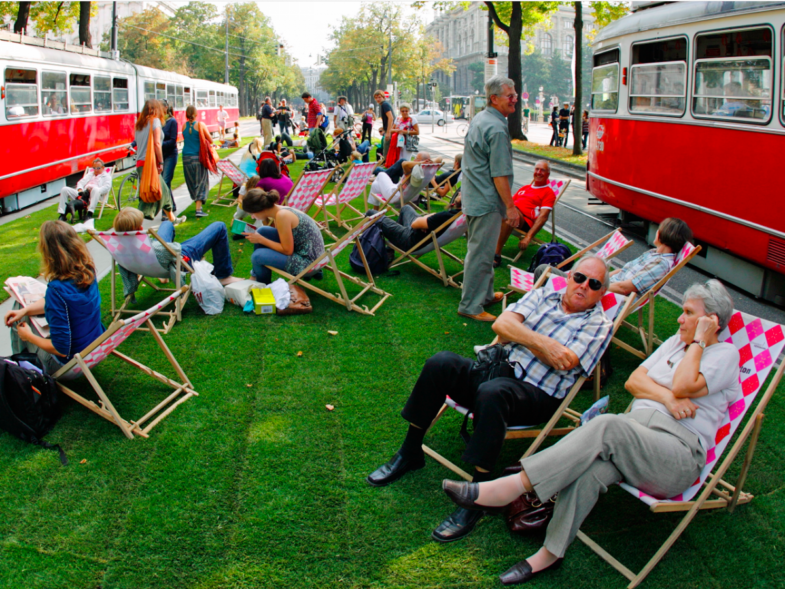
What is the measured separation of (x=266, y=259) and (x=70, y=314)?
232cm

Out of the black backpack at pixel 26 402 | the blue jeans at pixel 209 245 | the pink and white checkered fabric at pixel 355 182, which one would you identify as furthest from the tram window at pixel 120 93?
the black backpack at pixel 26 402

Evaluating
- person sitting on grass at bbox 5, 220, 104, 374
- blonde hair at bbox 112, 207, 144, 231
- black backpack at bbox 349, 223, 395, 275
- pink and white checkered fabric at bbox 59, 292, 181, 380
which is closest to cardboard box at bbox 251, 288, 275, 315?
blonde hair at bbox 112, 207, 144, 231

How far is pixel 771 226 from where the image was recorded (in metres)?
5.94

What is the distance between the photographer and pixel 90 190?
992 cm

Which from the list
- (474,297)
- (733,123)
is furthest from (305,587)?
(733,123)

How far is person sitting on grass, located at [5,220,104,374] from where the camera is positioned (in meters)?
3.76

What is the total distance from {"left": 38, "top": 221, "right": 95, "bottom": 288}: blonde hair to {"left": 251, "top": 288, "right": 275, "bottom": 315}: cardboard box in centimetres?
208

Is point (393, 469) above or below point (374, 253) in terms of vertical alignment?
below

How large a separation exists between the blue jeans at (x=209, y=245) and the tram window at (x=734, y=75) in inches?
217

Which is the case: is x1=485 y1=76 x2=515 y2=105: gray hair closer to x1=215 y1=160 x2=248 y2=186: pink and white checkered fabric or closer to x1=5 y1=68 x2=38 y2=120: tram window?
x1=215 y1=160 x2=248 y2=186: pink and white checkered fabric

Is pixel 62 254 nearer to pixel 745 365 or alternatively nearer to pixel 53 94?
pixel 745 365

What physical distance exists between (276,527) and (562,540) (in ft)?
4.43

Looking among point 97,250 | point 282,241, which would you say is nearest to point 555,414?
point 282,241

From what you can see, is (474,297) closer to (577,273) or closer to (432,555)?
(577,273)
